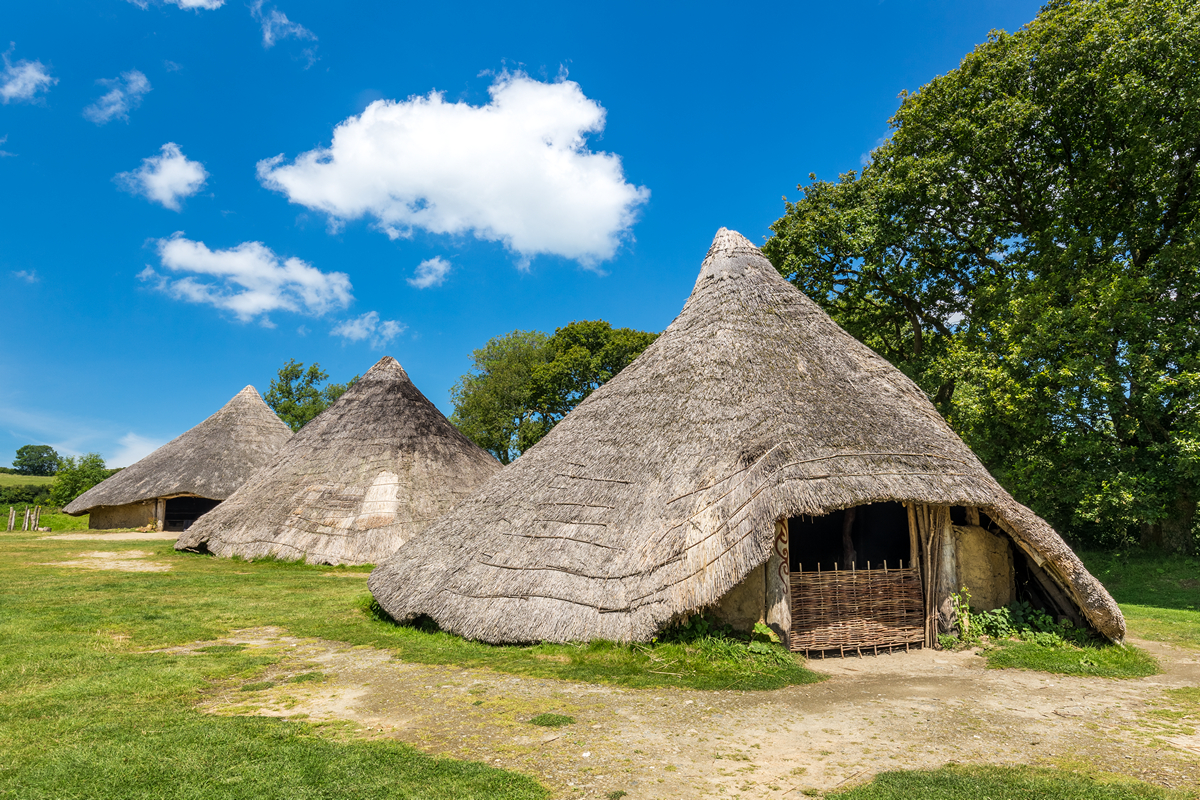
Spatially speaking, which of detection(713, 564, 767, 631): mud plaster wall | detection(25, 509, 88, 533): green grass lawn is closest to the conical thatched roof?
detection(713, 564, 767, 631): mud plaster wall

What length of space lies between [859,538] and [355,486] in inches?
621

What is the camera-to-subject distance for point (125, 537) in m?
29.8

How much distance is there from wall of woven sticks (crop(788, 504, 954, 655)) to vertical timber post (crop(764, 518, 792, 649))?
0.54 feet

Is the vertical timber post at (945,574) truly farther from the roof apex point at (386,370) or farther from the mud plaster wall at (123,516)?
the mud plaster wall at (123,516)

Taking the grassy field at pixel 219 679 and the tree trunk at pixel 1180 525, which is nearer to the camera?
the grassy field at pixel 219 679

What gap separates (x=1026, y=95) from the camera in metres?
19.5

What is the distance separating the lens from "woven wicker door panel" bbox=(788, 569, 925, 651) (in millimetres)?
9406

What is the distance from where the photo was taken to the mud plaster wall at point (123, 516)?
107ft

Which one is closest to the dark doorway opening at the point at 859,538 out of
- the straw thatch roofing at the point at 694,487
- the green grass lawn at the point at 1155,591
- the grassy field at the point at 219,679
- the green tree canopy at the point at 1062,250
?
the straw thatch roofing at the point at 694,487

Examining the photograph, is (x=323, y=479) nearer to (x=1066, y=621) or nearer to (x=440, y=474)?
(x=440, y=474)

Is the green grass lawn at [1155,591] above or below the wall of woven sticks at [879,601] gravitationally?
below

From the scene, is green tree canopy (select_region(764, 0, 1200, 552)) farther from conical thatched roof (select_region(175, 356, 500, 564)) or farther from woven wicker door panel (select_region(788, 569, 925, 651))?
conical thatched roof (select_region(175, 356, 500, 564))

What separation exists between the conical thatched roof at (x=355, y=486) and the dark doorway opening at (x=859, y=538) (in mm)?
12274

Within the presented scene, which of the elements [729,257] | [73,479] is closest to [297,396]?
[73,479]
